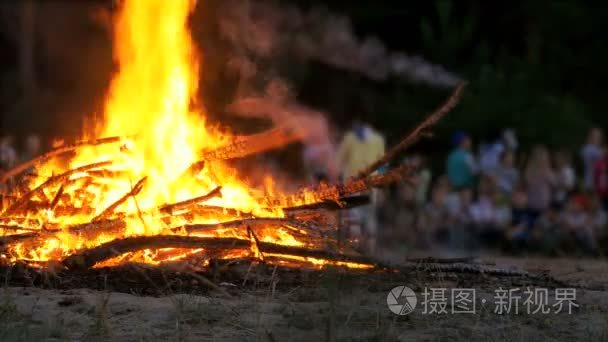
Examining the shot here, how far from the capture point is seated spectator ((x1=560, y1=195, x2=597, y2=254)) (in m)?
14.4

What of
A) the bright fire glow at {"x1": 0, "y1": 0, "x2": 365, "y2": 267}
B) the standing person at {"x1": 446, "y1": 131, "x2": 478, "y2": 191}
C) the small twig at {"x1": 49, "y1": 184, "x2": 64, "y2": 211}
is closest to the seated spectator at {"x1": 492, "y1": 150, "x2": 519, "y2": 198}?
the standing person at {"x1": 446, "y1": 131, "x2": 478, "y2": 191}

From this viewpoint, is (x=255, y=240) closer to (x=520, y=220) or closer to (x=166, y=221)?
(x=166, y=221)

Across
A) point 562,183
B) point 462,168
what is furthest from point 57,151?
point 562,183

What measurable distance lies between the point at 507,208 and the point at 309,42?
193 inches

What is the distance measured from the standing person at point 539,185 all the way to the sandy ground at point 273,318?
23.7 ft

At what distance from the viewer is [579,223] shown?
14.7 metres

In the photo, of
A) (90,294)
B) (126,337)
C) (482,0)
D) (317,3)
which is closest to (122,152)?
(90,294)

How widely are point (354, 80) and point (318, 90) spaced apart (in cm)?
63

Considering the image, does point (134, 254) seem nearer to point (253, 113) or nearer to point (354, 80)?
point (253, 113)

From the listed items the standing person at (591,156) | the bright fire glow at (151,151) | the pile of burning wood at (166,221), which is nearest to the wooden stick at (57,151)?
the pile of burning wood at (166,221)

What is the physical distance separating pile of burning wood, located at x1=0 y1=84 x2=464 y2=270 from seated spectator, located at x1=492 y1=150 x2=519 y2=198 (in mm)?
6475

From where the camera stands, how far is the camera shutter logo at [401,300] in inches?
287

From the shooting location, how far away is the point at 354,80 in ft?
66.3

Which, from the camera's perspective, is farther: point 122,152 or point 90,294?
point 122,152
